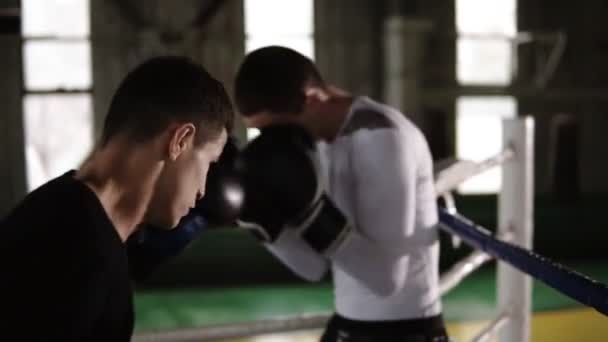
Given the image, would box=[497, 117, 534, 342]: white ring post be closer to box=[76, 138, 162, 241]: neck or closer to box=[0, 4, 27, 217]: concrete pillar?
box=[76, 138, 162, 241]: neck

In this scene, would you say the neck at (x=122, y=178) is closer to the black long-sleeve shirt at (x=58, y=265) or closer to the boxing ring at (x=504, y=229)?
the black long-sleeve shirt at (x=58, y=265)

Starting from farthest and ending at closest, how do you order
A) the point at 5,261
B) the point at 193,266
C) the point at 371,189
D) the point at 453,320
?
the point at 193,266 → the point at 453,320 → the point at 371,189 → the point at 5,261

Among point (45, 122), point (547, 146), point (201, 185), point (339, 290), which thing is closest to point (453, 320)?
point (339, 290)

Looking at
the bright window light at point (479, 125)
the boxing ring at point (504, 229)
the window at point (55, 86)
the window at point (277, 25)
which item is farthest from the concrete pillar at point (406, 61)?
the boxing ring at point (504, 229)

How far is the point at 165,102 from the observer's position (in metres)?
0.92

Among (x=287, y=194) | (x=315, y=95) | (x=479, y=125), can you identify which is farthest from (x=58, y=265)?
(x=479, y=125)

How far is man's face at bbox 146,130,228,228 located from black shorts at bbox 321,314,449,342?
0.60m

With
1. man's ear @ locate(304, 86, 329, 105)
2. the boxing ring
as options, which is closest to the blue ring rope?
the boxing ring

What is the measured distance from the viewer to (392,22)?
5.14 m

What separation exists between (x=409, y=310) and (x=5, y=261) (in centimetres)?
85

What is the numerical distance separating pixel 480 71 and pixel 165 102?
238 inches

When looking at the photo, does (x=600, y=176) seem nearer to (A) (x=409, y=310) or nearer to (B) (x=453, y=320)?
(B) (x=453, y=320)

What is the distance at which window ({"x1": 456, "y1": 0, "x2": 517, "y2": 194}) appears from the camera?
663 centimetres

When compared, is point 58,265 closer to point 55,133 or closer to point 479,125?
point 55,133
